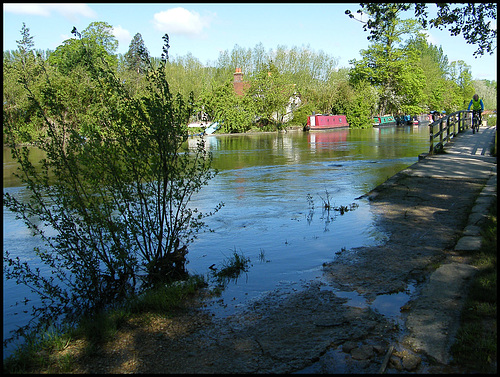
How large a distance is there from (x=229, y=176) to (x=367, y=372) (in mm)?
13351

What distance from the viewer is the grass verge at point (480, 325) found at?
136 inches

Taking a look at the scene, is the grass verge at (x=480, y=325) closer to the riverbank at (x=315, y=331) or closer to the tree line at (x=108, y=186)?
the riverbank at (x=315, y=331)

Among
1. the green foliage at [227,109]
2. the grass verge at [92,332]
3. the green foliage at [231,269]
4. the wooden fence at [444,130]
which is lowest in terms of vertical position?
the green foliage at [231,269]

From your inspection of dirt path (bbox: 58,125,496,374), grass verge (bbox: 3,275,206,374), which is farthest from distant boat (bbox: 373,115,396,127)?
grass verge (bbox: 3,275,206,374)

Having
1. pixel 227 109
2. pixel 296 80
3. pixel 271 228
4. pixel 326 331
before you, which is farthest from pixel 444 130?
pixel 296 80

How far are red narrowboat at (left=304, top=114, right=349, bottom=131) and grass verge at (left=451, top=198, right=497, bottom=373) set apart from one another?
49.6 m

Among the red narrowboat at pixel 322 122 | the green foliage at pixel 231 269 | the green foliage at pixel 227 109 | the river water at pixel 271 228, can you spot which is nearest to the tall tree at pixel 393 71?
the red narrowboat at pixel 322 122

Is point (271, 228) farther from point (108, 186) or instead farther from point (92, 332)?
point (92, 332)

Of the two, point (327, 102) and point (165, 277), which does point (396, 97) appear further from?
point (165, 277)

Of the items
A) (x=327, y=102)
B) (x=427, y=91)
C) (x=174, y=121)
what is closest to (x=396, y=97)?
(x=327, y=102)

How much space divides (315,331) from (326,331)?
0.10 meters

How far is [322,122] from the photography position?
182 feet

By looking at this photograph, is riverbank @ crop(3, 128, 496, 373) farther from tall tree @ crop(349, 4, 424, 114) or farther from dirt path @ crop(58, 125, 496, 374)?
tall tree @ crop(349, 4, 424, 114)

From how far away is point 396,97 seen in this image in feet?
221
